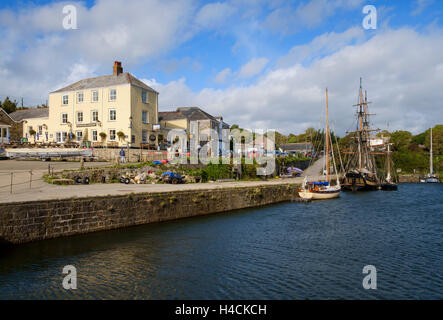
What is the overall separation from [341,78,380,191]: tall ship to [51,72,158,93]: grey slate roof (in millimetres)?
31445

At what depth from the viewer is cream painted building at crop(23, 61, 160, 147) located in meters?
39.3

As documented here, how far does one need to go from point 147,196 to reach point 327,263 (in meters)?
10.2

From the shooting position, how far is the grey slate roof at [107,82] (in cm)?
4044

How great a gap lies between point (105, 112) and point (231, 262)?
1320 inches

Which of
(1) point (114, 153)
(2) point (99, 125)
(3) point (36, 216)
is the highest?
(2) point (99, 125)

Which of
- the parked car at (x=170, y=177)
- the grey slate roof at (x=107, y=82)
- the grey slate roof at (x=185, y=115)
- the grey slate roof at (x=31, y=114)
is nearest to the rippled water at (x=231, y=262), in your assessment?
the parked car at (x=170, y=177)

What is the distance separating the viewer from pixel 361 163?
53969mm

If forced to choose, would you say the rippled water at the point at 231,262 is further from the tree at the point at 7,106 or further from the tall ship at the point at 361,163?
the tree at the point at 7,106

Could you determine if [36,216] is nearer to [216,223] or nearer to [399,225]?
[216,223]

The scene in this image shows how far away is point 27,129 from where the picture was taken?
152 feet

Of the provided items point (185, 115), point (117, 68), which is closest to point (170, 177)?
point (117, 68)

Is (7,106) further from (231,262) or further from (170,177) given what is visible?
(231,262)

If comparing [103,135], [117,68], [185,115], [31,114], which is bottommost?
[103,135]
